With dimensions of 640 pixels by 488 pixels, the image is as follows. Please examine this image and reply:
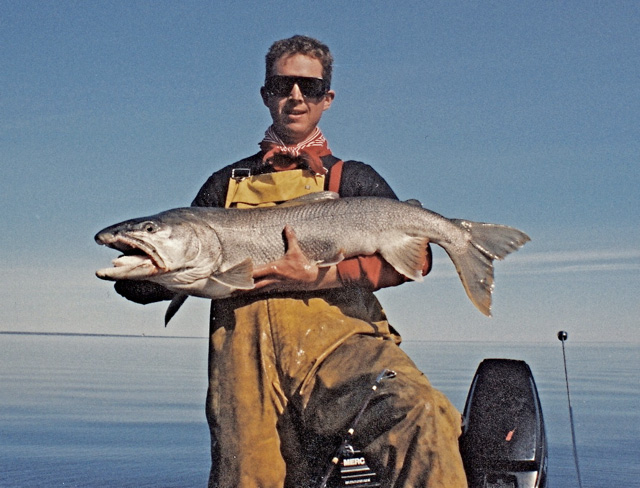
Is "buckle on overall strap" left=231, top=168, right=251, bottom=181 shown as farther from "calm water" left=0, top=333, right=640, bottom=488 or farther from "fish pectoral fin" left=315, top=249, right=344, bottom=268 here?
"calm water" left=0, top=333, right=640, bottom=488

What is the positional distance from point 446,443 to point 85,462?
5709mm

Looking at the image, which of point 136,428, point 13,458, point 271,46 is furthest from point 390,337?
point 136,428

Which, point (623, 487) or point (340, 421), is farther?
point (623, 487)

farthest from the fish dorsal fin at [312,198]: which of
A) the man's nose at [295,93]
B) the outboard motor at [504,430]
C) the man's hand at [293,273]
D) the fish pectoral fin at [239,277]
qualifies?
the outboard motor at [504,430]

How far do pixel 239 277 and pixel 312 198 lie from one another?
0.60m

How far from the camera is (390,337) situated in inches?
174

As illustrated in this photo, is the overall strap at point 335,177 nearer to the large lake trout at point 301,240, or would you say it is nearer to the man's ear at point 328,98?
the large lake trout at point 301,240

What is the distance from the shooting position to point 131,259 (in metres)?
3.97

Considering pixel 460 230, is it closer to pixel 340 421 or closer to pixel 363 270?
pixel 363 270

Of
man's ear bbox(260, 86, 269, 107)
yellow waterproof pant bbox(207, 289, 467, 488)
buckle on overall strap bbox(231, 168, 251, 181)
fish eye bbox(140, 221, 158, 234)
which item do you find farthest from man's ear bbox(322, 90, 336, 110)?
fish eye bbox(140, 221, 158, 234)

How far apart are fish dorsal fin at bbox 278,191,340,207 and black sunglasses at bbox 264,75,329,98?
77 centimetres

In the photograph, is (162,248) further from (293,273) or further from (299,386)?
(299,386)

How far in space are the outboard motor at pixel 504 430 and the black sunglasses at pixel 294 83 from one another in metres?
1.90

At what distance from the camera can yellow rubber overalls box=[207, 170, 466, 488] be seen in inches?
152
